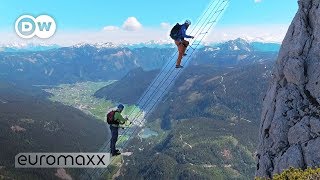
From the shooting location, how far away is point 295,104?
172ft

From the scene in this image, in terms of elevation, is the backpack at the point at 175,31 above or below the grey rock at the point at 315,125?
above

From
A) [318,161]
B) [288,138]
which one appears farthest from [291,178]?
[288,138]

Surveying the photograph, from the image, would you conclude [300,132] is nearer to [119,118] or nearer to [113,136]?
[119,118]

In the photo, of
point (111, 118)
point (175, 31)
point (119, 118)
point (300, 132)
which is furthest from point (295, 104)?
point (111, 118)

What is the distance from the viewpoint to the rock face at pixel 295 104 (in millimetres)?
47688

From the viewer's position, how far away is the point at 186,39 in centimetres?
5012

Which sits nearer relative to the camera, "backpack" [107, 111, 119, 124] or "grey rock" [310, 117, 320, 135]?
"backpack" [107, 111, 119, 124]

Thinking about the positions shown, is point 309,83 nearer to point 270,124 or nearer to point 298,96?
point 298,96

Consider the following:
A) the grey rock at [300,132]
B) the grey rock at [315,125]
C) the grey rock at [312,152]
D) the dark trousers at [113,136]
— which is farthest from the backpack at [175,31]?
the grey rock at [312,152]

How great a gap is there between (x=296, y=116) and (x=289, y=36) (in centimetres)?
1246

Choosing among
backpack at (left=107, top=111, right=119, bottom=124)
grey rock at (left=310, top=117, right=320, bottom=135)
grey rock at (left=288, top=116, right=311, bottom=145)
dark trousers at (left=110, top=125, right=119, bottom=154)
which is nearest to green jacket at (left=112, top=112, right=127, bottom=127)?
backpack at (left=107, top=111, right=119, bottom=124)

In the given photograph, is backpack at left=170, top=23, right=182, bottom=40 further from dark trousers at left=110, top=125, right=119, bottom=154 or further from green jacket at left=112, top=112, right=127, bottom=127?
dark trousers at left=110, top=125, right=119, bottom=154

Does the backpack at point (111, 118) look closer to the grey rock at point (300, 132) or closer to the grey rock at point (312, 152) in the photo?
the grey rock at point (300, 132)

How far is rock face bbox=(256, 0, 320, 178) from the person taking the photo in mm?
47688
